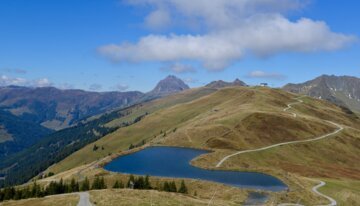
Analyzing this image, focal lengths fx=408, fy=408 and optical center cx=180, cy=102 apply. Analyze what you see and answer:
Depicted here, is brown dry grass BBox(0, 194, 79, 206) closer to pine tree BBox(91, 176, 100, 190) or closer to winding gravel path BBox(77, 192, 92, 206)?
winding gravel path BBox(77, 192, 92, 206)

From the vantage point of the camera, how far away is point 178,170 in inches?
4993

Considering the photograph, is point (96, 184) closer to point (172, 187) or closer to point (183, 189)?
point (172, 187)

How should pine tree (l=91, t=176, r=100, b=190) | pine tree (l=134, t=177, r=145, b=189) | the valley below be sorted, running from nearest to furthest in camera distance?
the valley below, pine tree (l=91, t=176, r=100, b=190), pine tree (l=134, t=177, r=145, b=189)

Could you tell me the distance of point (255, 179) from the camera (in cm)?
11888

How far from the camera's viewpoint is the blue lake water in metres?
114


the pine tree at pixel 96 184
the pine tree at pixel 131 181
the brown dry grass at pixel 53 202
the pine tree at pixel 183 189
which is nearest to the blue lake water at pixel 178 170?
the pine tree at pixel 131 181

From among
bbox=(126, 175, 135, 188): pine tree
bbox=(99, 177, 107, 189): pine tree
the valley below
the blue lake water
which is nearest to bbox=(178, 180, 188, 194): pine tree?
the valley below

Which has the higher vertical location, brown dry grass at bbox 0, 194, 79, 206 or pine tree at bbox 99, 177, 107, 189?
brown dry grass at bbox 0, 194, 79, 206

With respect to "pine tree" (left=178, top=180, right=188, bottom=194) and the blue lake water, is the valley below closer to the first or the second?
the blue lake water

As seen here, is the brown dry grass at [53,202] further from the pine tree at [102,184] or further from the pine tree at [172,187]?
the pine tree at [172,187]

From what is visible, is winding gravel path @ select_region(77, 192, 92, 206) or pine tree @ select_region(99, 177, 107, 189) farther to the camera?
pine tree @ select_region(99, 177, 107, 189)

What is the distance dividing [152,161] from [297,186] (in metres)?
52.3

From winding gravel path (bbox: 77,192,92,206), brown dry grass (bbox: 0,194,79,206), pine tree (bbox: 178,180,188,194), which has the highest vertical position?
winding gravel path (bbox: 77,192,92,206)

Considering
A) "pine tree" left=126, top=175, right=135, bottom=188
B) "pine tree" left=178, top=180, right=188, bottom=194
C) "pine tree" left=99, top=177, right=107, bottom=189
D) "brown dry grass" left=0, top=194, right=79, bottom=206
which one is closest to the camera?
"brown dry grass" left=0, top=194, right=79, bottom=206
